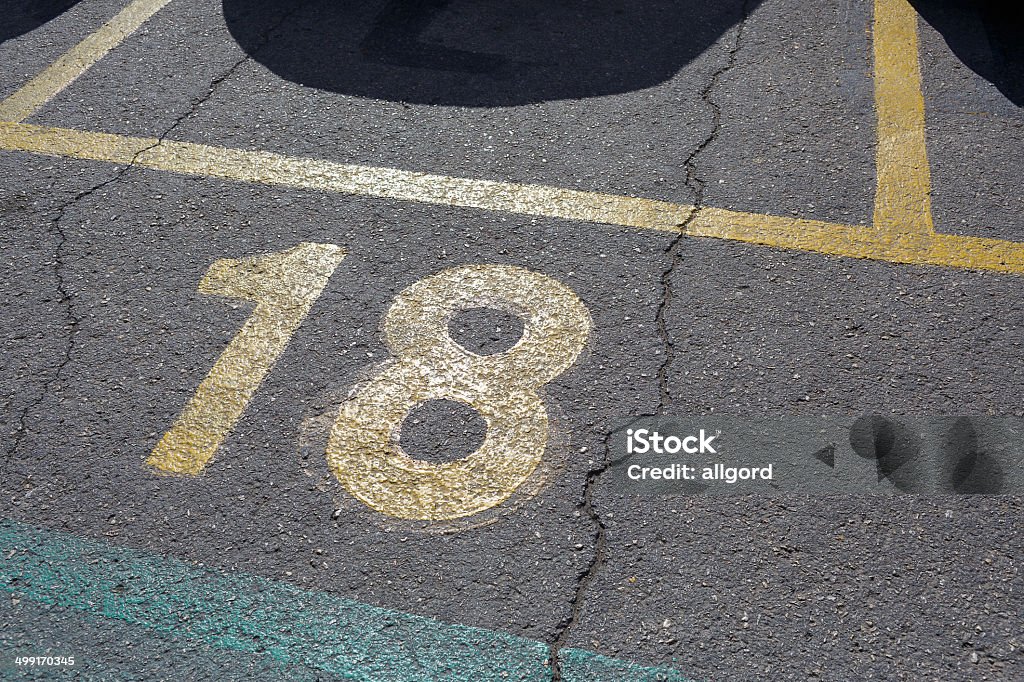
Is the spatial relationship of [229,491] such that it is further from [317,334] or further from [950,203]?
[950,203]

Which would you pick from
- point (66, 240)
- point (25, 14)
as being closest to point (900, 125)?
point (66, 240)

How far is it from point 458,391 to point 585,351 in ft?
1.64

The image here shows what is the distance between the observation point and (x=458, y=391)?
3.38m

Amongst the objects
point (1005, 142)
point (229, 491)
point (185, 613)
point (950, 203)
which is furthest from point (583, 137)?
point (185, 613)

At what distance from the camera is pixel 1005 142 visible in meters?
4.53

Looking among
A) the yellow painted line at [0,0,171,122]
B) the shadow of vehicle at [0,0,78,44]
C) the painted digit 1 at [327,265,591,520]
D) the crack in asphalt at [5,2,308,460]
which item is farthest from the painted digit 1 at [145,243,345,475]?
the shadow of vehicle at [0,0,78,44]

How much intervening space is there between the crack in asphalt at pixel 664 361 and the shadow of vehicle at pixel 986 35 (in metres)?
1.16

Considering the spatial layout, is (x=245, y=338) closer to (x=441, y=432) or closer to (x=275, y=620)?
(x=441, y=432)

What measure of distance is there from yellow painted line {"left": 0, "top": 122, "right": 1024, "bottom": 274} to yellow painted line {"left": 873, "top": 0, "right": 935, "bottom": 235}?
5.9 inches

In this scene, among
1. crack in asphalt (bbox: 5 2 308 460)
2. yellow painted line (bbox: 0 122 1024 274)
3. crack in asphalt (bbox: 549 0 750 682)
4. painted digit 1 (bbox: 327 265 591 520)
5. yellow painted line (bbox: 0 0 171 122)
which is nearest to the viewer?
crack in asphalt (bbox: 549 0 750 682)

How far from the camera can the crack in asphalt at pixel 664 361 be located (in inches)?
106

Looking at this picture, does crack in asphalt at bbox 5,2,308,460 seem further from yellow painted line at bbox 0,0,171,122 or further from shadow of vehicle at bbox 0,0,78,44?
shadow of vehicle at bbox 0,0,78,44

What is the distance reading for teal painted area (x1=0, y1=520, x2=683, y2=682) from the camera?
2602mm

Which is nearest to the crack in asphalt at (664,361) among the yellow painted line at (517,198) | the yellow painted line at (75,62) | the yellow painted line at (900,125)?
the yellow painted line at (517,198)
